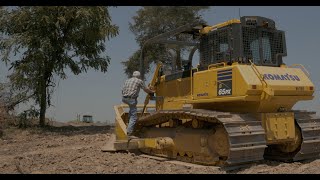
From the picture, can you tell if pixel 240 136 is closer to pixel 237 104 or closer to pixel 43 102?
pixel 237 104

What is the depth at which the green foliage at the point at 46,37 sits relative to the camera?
18.5 metres

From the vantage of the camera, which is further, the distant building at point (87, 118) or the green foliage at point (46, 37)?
the distant building at point (87, 118)

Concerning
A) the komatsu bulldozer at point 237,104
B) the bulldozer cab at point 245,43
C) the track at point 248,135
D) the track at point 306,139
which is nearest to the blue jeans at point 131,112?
the komatsu bulldozer at point 237,104

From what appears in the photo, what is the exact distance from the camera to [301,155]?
363 inches

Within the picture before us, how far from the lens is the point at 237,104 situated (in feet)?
29.1

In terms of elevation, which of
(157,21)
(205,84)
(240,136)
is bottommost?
(240,136)

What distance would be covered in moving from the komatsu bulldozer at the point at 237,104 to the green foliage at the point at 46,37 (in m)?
9.18

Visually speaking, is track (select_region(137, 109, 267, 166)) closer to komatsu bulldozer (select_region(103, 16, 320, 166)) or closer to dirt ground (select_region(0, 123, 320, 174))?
komatsu bulldozer (select_region(103, 16, 320, 166))

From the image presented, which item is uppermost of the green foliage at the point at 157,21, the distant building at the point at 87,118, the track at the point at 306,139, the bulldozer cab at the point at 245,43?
the green foliage at the point at 157,21

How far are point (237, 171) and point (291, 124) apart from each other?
1619 mm

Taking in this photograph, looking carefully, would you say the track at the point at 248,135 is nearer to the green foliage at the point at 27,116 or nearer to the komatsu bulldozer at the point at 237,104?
the komatsu bulldozer at the point at 237,104

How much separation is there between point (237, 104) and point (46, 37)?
11865 millimetres

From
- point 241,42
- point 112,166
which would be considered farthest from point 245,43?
point 112,166
